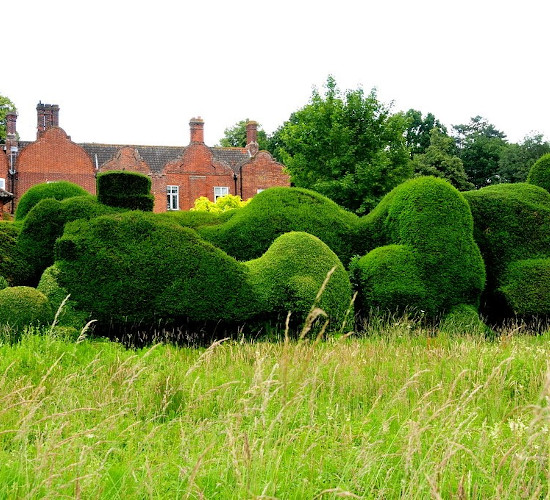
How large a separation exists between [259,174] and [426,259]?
28.6 metres

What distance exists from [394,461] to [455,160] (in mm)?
41838

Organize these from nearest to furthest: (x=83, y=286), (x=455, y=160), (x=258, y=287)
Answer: (x=83, y=286), (x=258, y=287), (x=455, y=160)

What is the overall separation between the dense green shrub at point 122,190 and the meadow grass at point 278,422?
2.54 metres

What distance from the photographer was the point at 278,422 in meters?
4.09

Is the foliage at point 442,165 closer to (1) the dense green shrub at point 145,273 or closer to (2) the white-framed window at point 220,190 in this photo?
(2) the white-framed window at point 220,190

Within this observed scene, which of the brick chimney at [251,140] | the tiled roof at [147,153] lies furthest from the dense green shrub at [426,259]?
the brick chimney at [251,140]

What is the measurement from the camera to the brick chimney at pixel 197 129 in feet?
120

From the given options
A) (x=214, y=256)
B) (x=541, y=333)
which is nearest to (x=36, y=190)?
(x=214, y=256)

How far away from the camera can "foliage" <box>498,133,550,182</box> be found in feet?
150

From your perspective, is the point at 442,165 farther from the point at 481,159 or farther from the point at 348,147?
the point at 348,147

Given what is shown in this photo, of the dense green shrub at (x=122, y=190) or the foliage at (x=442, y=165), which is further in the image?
the foliage at (x=442, y=165)

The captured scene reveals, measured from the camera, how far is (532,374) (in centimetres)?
582

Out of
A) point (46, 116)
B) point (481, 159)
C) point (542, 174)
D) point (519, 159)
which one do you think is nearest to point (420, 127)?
point (481, 159)

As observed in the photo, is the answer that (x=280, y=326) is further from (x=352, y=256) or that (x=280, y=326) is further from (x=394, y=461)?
(x=394, y=461)
